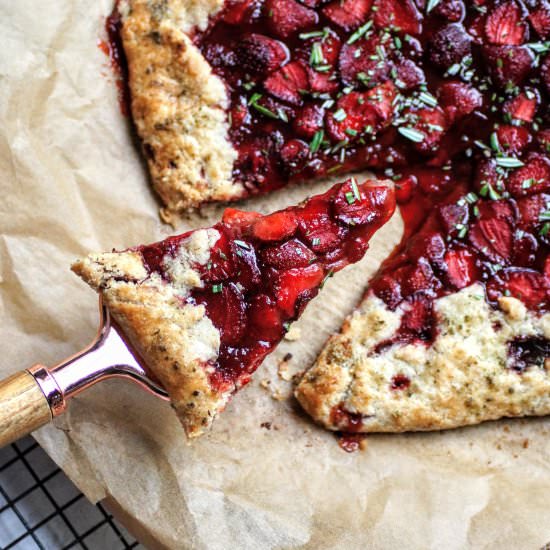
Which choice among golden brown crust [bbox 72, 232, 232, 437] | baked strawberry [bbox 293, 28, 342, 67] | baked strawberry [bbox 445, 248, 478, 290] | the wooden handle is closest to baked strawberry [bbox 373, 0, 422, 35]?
baked strawberry [bbox 293, 28, 342, 67]

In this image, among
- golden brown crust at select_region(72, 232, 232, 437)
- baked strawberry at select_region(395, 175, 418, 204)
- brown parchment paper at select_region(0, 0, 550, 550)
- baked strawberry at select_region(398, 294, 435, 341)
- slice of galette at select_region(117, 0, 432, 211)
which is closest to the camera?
golden brown crust at select_region(72, 232, 232, 437)

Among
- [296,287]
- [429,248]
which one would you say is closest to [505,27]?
[429,248]

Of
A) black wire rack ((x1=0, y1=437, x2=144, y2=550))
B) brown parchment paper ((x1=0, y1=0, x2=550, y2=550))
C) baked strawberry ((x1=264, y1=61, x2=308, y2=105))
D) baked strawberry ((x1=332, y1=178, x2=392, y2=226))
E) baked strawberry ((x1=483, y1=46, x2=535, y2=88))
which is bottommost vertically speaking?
black wire rack ((x1=0, y1=437, x2=144, y2=550))

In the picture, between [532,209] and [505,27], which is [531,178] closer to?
[532,209]

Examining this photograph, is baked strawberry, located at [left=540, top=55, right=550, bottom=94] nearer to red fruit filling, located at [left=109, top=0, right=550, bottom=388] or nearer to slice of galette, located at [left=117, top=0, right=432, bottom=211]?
red fruit filling, located at [left=109, top=0, right=550, bottom=388]

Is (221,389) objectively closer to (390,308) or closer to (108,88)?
(390,308)

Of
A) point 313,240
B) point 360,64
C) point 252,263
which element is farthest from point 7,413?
point 360,64

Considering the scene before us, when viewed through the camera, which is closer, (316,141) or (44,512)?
(316,141)
